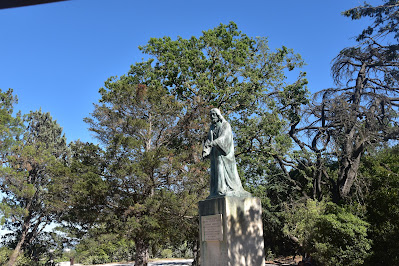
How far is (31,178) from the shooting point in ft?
75.2

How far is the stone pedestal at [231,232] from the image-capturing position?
6.46 meters

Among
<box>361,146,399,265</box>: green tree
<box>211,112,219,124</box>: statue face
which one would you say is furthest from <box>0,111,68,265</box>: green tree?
<box>361,146,399,265</box>: green tree

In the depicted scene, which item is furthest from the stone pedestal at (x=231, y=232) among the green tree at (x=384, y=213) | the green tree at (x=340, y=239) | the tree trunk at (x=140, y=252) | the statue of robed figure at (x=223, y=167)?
the tree trunk at (x=140, y=252)

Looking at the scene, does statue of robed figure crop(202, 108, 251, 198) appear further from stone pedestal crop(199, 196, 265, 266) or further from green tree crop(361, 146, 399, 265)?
green tree crop(361, 146, 399, 265)

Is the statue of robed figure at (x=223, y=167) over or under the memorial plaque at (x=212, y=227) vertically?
over

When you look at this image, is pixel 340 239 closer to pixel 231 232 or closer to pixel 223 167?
pixel 223 167

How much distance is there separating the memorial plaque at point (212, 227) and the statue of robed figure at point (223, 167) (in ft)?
1.59

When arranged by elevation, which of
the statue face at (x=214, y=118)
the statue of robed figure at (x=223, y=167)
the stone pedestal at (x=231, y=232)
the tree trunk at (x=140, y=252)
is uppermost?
the statue face at (x=214, y=118)

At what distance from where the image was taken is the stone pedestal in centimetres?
646

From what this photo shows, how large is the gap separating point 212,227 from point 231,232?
0.45 meters

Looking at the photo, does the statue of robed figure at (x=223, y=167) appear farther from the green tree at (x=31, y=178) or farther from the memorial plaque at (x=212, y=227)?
the green tree at (x=31, y=178)

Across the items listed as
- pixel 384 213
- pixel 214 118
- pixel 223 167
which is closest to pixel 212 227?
pixel 223 167

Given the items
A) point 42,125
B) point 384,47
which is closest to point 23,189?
point 42,125

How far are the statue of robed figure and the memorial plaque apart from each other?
49 cm
